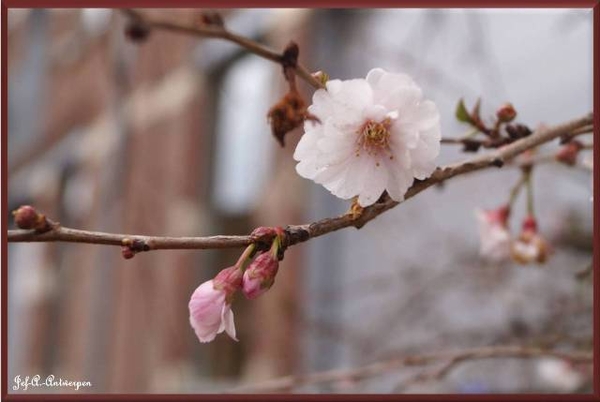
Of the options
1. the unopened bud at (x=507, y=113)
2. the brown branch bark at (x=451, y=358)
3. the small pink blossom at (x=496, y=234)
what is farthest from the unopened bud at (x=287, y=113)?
the small pink blossom at (x=496, y=234)

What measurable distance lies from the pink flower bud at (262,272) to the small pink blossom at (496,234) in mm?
642

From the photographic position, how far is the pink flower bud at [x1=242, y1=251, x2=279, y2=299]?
2.17 feet

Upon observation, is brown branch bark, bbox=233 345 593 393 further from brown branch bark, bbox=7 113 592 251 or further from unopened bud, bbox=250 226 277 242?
unopened bud, bbox=250 226 277 242

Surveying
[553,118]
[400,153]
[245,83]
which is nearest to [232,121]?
[245,83]

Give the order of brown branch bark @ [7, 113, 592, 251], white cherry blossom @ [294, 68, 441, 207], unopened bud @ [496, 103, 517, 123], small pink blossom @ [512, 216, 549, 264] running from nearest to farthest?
brown branch bark @ [7, 113, 592, 251], white cherry blossom @ [294, 68, 441, 207], unopened bud @ [496, 103, 517, 123], small pink blossom @ [512, 216, 549, 264]

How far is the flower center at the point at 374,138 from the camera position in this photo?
719 millimetres

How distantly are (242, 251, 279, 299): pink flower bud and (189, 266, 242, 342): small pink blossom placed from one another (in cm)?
2

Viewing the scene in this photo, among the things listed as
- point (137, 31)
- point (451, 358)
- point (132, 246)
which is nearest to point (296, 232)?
point (132, 246)

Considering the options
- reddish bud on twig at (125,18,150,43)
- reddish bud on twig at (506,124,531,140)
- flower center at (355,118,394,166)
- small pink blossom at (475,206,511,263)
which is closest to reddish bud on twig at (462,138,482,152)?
reddish bud on twig at (506,124,531,140)

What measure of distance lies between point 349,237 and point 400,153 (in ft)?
10.9

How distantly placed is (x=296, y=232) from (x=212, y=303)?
0.10 m

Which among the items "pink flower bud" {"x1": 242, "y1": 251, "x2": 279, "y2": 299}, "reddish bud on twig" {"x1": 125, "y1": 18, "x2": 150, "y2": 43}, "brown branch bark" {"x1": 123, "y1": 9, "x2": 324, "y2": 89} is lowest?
"pink flower bud" {"x1": 242, "y1": 251, "x2": 279, "y2": 299}

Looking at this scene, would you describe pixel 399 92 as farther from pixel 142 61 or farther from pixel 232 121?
pixel 142 61

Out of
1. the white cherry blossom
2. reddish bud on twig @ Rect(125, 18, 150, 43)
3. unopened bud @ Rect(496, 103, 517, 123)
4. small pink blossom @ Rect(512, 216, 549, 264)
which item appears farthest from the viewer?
small pink blossom @ Rect(512, 216, 549, 264)
